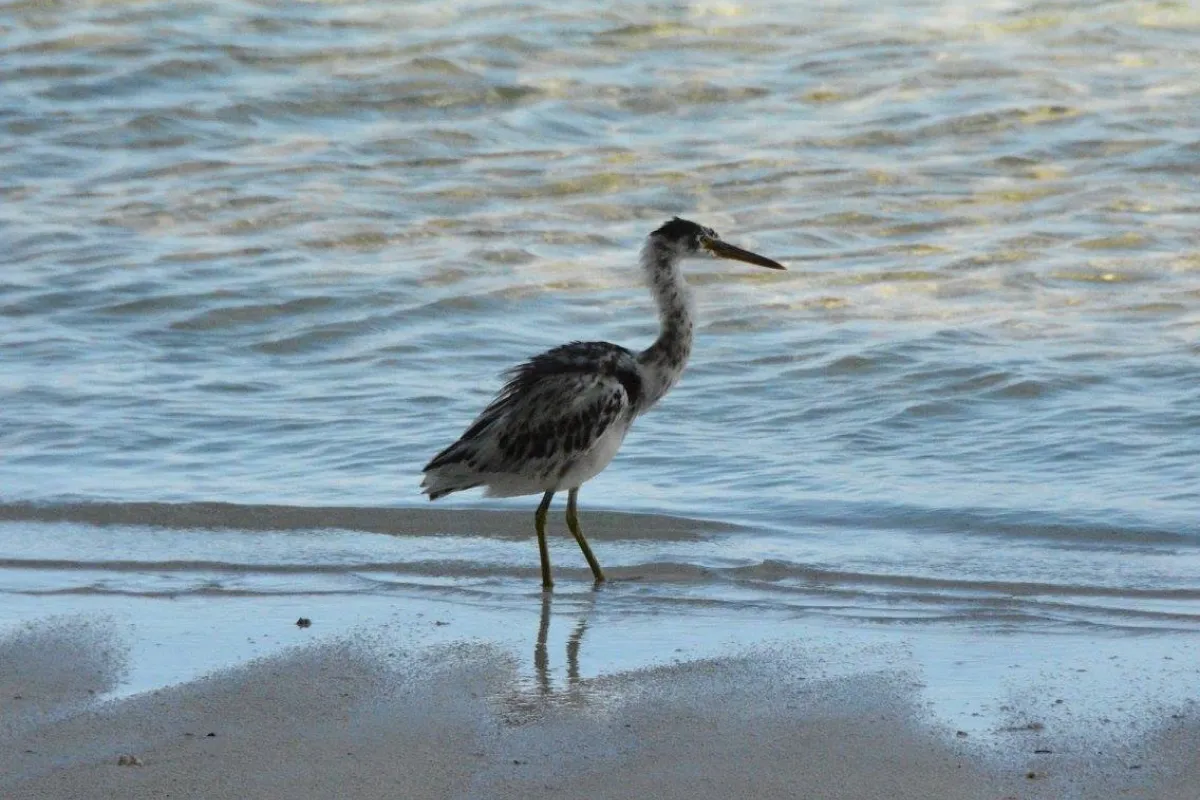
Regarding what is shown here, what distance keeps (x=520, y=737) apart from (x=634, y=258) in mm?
8353

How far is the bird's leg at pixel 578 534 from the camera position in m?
7.73

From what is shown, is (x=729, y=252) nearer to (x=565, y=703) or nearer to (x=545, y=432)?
(x=545, y=432)

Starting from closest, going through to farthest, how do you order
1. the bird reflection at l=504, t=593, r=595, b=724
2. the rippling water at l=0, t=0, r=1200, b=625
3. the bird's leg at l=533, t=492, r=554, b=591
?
the bird reflection at l=504, t=593, r=595, b=724 < the bird's leg at l=533, t=492, r=554, b=591 < the rippling water at l=0, t=0, r=1200, b=625

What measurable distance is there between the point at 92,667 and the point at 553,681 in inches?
58.2

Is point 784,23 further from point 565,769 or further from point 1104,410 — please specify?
point 565,769

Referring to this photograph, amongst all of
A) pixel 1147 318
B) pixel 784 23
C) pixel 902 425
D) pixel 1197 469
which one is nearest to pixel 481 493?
pixel 902 425

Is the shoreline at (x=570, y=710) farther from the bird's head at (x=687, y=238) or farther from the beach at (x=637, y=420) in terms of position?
the bird's head at (x=687, y=238)

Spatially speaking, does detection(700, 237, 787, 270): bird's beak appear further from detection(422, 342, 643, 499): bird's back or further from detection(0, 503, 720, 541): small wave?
detection(0, 503, 720, 541): small wave

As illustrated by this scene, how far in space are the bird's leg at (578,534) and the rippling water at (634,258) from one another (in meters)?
0.26

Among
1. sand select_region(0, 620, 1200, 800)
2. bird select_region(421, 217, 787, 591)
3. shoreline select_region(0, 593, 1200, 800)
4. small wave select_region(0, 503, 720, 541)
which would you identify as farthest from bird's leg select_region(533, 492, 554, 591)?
sand select_region(0, 620, 1200, 800)

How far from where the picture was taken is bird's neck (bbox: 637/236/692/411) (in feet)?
27.6

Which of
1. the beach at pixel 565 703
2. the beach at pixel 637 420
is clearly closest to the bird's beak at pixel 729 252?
the beach at pixel 637 420

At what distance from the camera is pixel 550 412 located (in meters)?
7.99

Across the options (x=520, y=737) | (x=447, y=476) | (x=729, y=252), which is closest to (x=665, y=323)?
(x=729, y=252)
